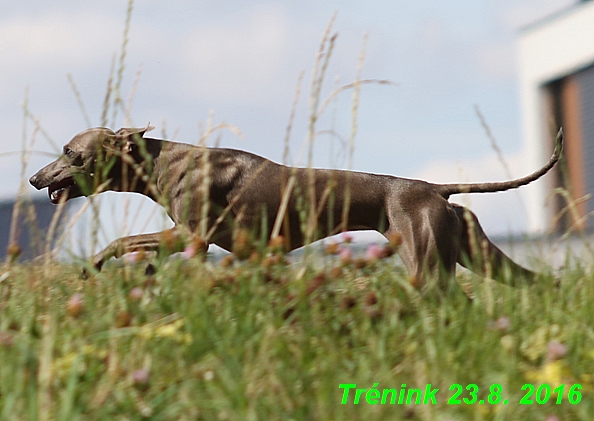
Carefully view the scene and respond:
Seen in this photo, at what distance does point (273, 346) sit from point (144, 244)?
6.33 ft

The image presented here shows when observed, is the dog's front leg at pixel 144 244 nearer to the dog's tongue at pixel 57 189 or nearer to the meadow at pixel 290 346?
the meadow at pixel 290 346

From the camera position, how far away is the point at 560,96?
1395 centimetres

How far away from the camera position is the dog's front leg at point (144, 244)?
126 inches

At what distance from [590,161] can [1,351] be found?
38.9 ft

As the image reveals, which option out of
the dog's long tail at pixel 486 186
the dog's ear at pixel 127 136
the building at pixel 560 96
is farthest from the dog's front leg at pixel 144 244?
the building at pixel 560 96

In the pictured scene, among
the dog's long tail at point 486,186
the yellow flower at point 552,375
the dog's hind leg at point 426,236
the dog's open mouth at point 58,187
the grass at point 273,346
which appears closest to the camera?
the grass at point 273,346

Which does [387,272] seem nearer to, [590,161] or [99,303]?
[99,303]

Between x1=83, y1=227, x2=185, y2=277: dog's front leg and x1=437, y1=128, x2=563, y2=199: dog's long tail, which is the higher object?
x1=437, y1=128, x2=563, y2=199: dog's long tail

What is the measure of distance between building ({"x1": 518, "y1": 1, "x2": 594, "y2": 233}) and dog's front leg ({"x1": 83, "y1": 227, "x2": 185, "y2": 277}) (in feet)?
30.2

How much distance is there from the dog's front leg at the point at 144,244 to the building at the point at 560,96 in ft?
30.2

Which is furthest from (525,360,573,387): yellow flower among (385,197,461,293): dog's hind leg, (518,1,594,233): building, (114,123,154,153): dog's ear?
(518,1,594,233): building

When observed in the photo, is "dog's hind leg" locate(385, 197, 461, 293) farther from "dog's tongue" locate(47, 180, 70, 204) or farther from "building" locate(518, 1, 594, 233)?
"building" locate(518, 1, 594, 233)

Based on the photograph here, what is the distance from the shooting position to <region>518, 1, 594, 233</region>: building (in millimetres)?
13250

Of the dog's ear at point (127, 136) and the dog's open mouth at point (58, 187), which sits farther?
the dog's open mouth at point (58, 187)
